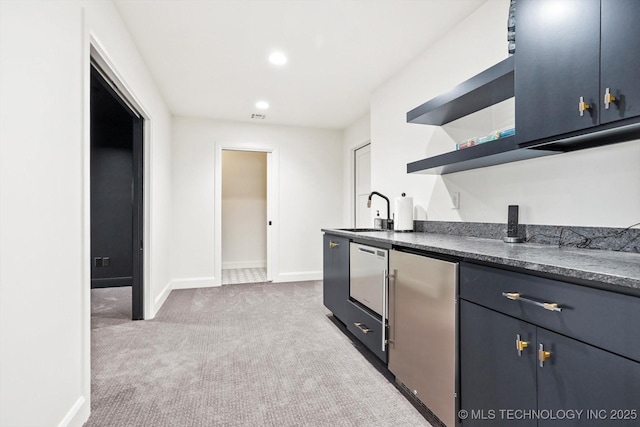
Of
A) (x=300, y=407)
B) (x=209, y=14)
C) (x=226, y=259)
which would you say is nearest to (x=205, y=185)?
(x=226, y=259)

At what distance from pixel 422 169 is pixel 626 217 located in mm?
1126

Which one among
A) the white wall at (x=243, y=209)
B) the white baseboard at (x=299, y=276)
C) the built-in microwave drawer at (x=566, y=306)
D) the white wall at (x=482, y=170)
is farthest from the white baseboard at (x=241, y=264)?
the built-in microwave drawer at (x=566, y=306)

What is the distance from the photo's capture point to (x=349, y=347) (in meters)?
2.54

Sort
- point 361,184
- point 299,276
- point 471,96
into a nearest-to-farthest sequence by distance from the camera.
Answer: point 471,96 → point 361,184 → point 299,276

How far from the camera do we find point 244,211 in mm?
6379

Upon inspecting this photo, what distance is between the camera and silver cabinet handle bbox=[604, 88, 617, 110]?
1139 millimetres

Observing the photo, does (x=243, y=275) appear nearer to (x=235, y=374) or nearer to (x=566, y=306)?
(x=235, y=374)

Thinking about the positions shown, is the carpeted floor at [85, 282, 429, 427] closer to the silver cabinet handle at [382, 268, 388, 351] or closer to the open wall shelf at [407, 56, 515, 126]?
the silver cabinet handle at [382, 268, 388, 351]

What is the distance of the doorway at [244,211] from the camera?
20.6 ft

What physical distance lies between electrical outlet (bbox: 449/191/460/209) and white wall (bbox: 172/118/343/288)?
9.92 ft

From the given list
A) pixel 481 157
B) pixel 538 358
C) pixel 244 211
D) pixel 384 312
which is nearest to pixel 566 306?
pixel 538 358

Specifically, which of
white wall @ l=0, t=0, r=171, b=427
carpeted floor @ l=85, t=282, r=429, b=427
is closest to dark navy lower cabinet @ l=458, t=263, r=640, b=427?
carpeted floor @ l=85, t=282, r=429, b=427

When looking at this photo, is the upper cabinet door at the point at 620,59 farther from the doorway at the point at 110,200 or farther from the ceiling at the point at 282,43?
the doorway at the point at 110,200

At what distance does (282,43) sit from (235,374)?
2.49 m
